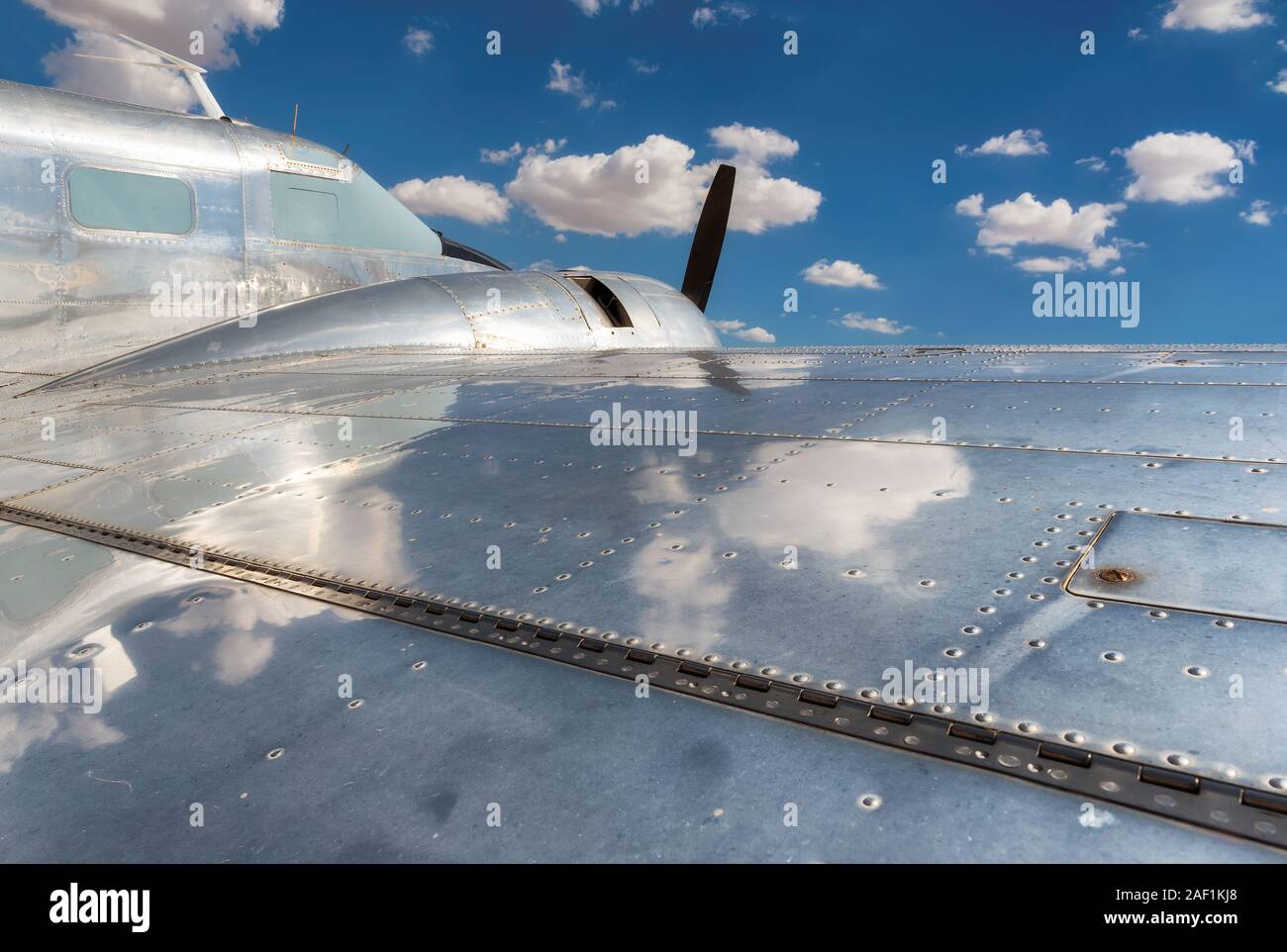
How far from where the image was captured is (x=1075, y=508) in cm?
302

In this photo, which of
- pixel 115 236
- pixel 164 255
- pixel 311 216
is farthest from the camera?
pixel 311 216

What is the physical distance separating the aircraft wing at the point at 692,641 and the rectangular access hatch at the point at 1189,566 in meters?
0.01

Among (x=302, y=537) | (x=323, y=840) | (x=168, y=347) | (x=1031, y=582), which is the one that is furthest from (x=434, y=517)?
(x=168, y=347)

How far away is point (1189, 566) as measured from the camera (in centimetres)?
253

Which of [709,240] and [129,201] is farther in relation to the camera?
[709,240]

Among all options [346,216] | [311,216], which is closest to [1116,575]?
[311,216]

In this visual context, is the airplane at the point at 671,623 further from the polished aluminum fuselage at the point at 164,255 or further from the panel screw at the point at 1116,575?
the polished aluminum fuselage at the point at 164,255

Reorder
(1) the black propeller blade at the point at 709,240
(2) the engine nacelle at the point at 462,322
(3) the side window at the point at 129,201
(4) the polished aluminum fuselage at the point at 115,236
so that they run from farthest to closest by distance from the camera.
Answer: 1. (1) the black propeller blade at the point at 709,240
2. (2) the engine nacelle at the point at 462,322
3. (3) the side window at the point at 129,201
4. (4) the polished aluminum fuselage at the point at 115,236

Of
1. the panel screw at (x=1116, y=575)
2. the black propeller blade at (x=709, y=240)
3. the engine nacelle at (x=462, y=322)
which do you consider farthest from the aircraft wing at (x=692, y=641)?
the black propeller blade at (x=709, y=240)

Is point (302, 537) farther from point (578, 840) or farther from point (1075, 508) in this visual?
point (1075, 508)

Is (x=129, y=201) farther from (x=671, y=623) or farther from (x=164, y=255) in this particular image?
(x=671, y=623)

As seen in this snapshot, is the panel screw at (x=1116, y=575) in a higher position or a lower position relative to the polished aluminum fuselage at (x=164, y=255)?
lower

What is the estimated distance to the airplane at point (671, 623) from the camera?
1.78 metres

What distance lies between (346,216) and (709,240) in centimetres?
653
